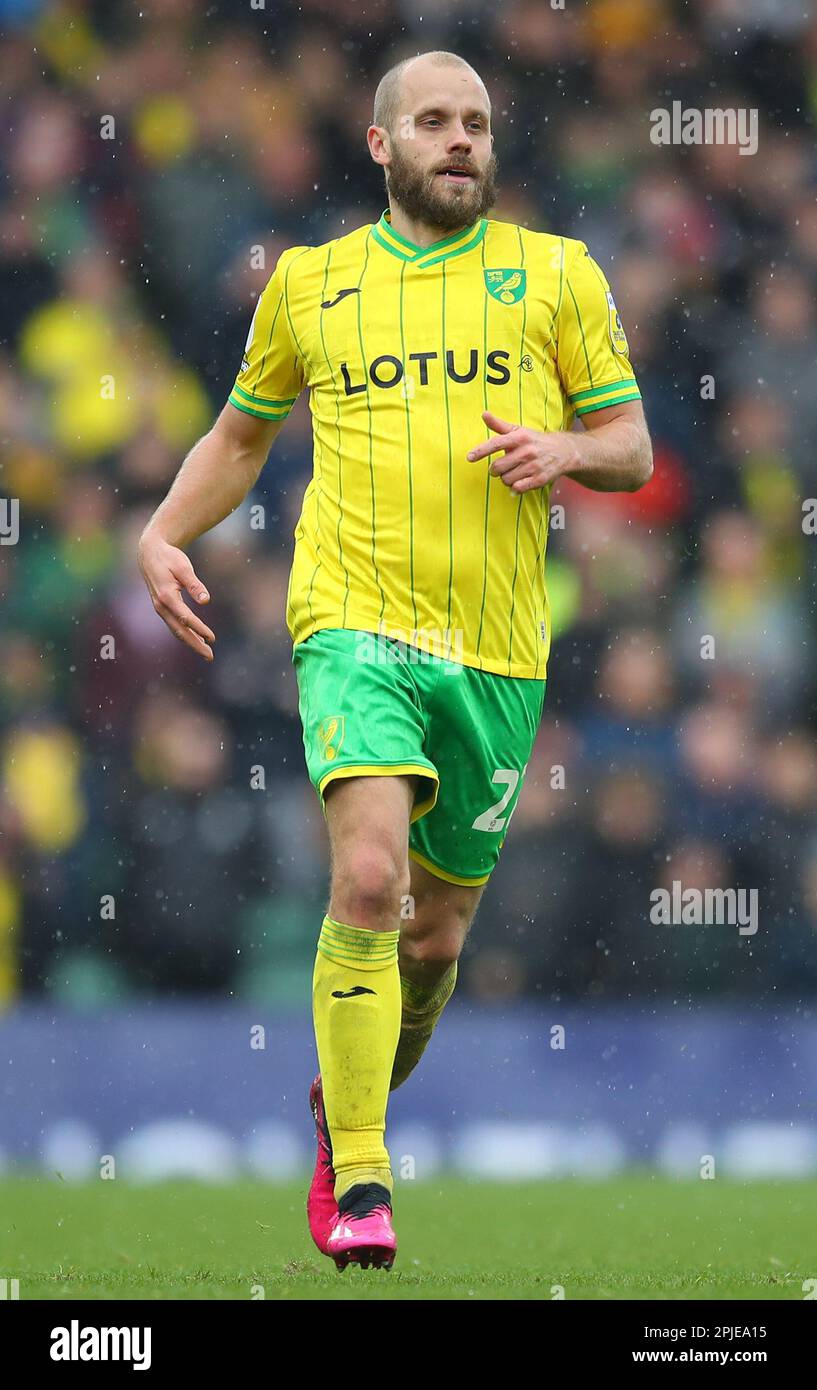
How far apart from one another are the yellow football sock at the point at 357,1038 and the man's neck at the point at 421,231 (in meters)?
1.48

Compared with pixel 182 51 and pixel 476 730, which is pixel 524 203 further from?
pixel 476 730

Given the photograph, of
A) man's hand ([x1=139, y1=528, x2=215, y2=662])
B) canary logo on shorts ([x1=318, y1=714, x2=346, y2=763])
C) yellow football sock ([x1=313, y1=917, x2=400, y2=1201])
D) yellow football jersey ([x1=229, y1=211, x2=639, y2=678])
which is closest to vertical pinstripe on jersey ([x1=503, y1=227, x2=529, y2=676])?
yellow football jersey ([x1=229, y1=211, x2=639, y2=678])

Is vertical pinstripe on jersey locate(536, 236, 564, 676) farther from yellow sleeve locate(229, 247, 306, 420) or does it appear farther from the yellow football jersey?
yellow sleeve locate(229, 247, 306, 420)

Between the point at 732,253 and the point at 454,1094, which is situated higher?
the point at 732,253

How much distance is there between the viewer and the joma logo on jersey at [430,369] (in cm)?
395

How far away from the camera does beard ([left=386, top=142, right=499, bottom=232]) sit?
406 centimetres

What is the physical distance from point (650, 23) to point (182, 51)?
76.1 inches

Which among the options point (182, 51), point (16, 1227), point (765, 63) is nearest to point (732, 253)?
point (765, 63)

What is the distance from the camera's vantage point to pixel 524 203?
7.76 meters

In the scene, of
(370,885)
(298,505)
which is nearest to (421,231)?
(370,885)

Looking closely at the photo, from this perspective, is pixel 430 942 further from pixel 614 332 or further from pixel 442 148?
pixel 442 148

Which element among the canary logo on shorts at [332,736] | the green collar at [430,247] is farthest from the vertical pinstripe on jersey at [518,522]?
the canary logo on shorts at [332,736]

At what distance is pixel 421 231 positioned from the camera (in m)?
4.13

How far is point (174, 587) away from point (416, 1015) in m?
1.22
